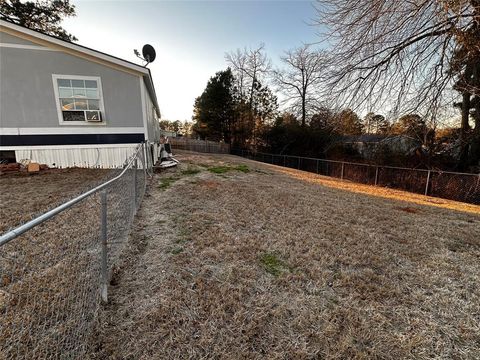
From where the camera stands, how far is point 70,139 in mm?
7434

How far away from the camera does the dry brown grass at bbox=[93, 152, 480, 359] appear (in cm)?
169

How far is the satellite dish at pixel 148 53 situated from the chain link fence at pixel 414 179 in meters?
10.2

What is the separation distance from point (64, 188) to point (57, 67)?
442cm

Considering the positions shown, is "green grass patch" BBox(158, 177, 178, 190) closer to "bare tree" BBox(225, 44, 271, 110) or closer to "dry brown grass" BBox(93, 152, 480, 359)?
"dry brown grass" BBox(93, 152, 480, 359)

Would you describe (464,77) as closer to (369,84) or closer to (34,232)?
(369,84)

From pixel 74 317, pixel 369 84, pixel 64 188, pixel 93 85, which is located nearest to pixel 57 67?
pixel 93 85

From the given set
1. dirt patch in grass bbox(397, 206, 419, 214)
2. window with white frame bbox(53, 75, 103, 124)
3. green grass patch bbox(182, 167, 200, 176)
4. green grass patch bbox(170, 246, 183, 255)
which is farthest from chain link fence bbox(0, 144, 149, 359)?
dirt patch in grass bbox(397, 206, 419, 214)

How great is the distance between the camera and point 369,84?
24.5 feet

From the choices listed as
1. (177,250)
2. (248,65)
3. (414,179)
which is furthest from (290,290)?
(248,65)

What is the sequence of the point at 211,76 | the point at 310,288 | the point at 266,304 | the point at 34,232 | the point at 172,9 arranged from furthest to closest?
1. the point at 211,76
2. the point at 172,9
3. the point at 34,232
4. the point at 310,288
5. the point at 266,304

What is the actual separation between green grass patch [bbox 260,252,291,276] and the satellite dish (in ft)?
30.4

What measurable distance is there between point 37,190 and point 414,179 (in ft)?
40.8

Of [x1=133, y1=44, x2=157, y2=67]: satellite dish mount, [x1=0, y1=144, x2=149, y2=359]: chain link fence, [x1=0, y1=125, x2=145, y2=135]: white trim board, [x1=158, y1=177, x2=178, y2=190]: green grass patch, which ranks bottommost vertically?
[x1=0, y1=144, x2=149, y2=359]: chain link fence

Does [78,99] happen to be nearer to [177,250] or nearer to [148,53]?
[148,53]
